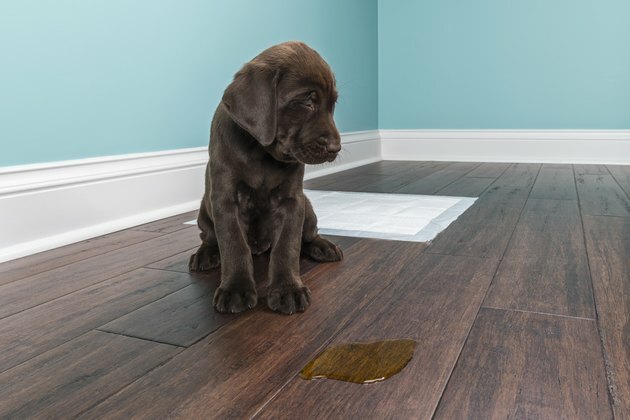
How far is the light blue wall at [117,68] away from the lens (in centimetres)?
183

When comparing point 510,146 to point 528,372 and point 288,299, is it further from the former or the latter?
point 528,372

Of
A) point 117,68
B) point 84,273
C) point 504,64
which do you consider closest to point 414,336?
point 84,273

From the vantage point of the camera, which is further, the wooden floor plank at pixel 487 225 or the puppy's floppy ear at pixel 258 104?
the wooden floor plank at pixel 487 225

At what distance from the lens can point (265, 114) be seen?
3.99 feet

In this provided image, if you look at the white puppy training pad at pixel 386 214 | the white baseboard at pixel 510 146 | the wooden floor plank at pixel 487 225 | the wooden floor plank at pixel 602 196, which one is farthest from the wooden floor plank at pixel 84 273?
the white baseboard at pixel 510 146

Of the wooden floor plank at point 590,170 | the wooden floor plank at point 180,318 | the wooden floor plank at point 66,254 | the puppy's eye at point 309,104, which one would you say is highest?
the puppy's eye at point 309,104

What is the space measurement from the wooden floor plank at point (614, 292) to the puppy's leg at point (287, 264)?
0.63m

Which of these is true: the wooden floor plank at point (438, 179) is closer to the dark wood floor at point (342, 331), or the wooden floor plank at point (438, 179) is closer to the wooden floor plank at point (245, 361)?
the dark wood floor at point (342, 331)

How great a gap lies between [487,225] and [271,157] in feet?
3.71

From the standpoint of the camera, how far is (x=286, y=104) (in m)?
1.26

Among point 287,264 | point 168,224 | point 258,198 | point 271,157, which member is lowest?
point 168,224

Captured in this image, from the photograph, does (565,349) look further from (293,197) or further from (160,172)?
(160,172)

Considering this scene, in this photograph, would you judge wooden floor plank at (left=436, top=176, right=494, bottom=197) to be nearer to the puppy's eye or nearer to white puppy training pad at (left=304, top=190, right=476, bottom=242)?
white puppy training pad at (left=304, top=190, right=476, bottom=242)

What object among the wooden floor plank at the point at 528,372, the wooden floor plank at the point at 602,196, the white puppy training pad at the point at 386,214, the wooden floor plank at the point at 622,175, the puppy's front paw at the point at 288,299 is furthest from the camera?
the wooden floor plank at the point at 622,175
